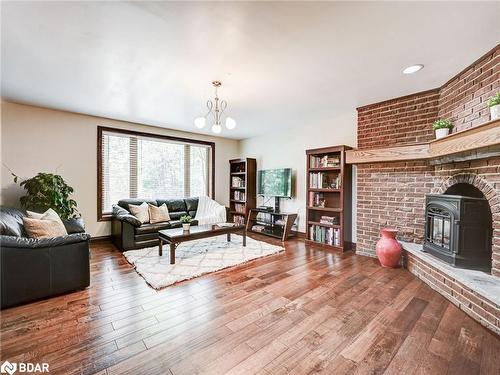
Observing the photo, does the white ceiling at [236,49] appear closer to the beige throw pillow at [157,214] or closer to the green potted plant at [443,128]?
the green potted plant at [443,128]

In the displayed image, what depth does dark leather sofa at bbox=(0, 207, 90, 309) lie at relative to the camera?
2010mm

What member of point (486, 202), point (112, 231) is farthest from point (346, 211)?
point (112, 231)

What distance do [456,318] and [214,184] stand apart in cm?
501

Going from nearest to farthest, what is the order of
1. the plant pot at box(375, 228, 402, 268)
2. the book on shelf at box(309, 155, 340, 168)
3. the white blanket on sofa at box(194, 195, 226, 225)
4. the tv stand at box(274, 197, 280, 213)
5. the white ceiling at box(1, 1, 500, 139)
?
the white ceiling at box(1, 1, 500, 139), the plant pot at box(375, 228, 402, 268), the book on shelf at box(309, 155, 340, 168), the white blanket on sofa at box(194, 195, 226, 225), the tv stand at box(274, 197, 280, 213)

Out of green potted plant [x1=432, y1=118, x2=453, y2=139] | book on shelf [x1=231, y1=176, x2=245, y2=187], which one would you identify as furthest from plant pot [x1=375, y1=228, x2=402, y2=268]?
book on shelf [x1=231, y1=176, x2=245, y2=187]

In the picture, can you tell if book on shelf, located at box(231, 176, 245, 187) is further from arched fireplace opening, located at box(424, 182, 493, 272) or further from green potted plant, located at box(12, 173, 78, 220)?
arched fireplace opening, located at box(424, 182, 493, 272)

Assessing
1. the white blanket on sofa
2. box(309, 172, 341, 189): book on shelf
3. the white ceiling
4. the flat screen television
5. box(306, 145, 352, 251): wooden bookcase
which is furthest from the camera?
the white blanket on sofa

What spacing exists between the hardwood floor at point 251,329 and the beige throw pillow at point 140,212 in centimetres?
149

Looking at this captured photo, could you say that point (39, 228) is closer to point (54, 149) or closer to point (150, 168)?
point (54, 149)

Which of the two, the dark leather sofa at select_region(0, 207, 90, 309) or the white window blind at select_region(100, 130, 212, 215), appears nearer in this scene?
the dark leather sofa at select_region(0, 207, 90, 309)

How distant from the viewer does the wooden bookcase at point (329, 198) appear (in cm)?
386

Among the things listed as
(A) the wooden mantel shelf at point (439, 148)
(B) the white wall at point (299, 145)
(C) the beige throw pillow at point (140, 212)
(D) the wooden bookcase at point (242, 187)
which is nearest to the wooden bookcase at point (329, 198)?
(B) the white wall at point (299, 145)

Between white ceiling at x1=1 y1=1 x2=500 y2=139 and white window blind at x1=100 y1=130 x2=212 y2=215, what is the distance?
133cm

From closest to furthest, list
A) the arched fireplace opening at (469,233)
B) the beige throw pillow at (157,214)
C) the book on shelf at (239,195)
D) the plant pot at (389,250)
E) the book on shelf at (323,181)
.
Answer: the arched fireplace opening at (469,233), the plant pot at (389,250), the book on shelf at (323,181), the beige throw pillow at (157,214), the book on shelf at (239,195)
